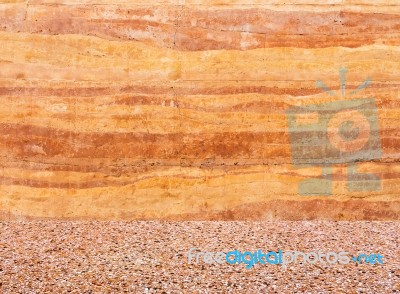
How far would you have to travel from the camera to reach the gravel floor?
4699 millimetres

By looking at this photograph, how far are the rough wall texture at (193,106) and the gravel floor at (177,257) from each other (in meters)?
0.33

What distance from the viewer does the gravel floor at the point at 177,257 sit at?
4.70 metres

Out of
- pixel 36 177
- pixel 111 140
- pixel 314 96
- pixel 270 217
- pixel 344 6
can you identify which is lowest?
pixel 270 217

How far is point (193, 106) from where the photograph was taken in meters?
6.76

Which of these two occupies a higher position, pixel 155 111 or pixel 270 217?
pixel 155 111

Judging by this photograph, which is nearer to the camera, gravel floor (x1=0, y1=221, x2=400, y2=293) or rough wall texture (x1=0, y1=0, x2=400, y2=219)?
gravel floor (x1=0, y1=221, x2=400, y2=293)

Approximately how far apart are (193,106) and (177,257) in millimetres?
2082

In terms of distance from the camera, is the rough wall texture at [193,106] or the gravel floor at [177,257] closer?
the gravel floor at [177,257]

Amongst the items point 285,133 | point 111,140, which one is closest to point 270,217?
point 285,133

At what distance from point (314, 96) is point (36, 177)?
3.54 meters

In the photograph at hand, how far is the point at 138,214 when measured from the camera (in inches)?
265

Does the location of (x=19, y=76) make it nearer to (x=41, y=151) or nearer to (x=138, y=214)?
(x=41, y=151)

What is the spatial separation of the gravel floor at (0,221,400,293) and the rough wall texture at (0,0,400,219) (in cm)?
33

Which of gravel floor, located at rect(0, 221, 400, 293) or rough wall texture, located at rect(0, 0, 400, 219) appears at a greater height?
rough wall texture, located at rect(0, 0, 400, 219)
